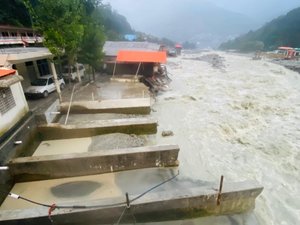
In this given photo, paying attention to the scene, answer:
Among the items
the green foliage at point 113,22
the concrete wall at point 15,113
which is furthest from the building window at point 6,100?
the green foliage at point 113,22

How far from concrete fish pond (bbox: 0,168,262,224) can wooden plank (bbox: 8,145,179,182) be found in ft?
1.08

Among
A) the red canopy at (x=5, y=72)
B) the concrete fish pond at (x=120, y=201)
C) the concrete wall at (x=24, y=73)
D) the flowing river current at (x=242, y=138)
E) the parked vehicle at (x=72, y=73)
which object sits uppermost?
the red canopy at (x=5, y=72)

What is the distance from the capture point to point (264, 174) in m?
9.04

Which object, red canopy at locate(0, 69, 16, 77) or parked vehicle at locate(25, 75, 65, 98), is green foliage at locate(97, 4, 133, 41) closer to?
parked vehicle at locate(25, 75, 65, 98)

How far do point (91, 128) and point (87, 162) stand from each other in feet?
8.91

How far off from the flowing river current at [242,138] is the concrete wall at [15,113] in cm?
743

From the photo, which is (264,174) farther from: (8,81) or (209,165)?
(8,81)

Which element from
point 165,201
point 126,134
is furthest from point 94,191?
point 126,134

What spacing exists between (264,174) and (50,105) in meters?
12.4

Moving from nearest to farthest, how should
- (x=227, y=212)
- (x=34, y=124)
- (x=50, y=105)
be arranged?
(x=227, y=212) < (x=34, y=124) < (x=50, y=105)

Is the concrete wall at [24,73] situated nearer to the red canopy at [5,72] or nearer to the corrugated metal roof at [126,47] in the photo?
the red canopy at [5,72]

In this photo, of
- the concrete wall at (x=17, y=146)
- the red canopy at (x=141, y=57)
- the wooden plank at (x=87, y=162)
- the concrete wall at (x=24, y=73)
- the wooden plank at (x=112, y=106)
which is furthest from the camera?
the red canopy at (x=141, y=57)

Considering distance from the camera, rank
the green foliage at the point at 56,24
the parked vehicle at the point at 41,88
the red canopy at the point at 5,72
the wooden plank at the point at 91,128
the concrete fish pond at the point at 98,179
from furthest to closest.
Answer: the parked vehicle at the point at 41,88
the green foliage at the point at 56,24
the wooden plank at the point at 91,128
the red canopy at the point at 5,72
the concrete fish pond at the point at 98,179

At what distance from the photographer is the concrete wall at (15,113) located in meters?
8.30
